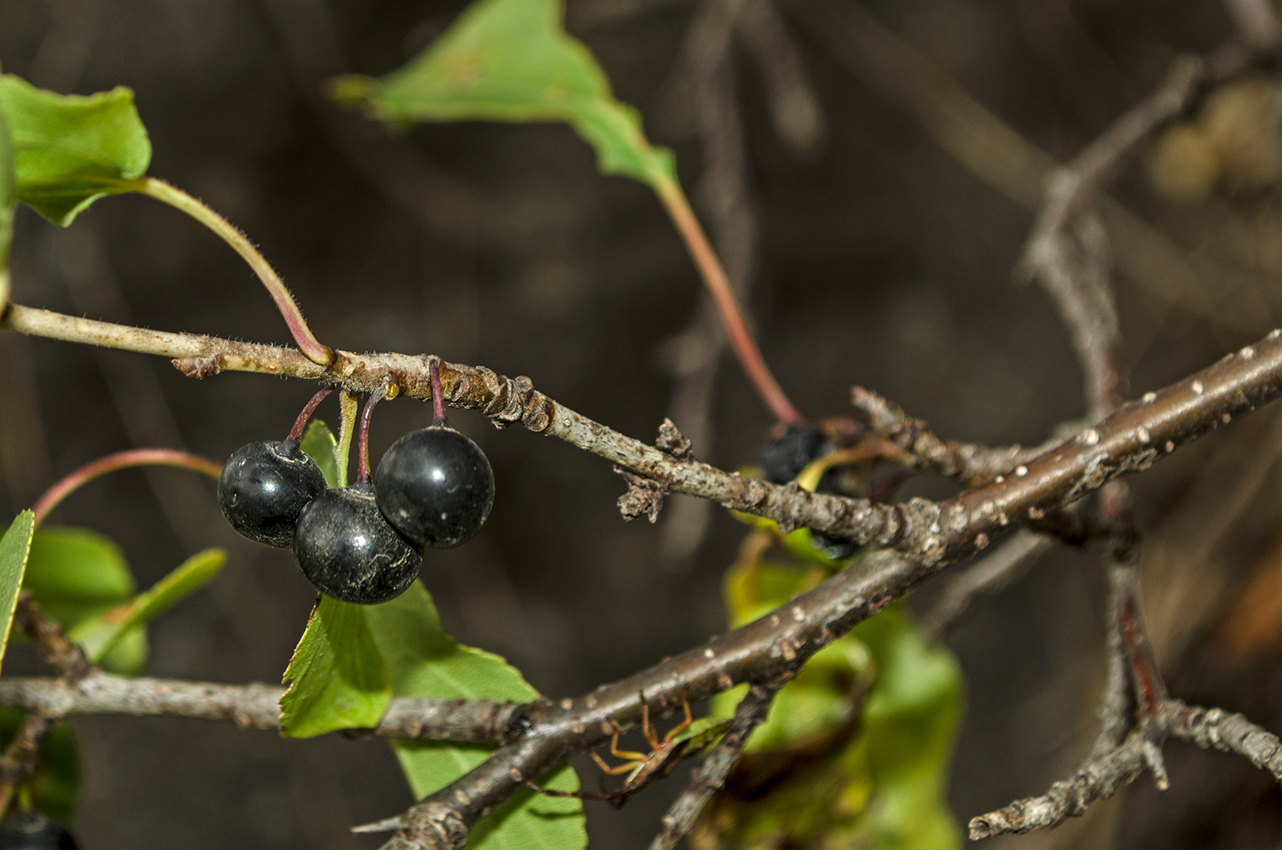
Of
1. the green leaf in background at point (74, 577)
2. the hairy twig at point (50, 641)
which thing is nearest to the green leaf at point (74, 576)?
the green leaf in background at point (74, 577)

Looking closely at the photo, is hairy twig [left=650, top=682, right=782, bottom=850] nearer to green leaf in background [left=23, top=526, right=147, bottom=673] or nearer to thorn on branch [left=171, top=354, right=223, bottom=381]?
thorn on branch [left=171, top=354, right=223, bottom=381]

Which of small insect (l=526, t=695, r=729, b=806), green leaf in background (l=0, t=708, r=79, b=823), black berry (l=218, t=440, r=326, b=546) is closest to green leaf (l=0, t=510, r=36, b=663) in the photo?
black berry (l=218, t=440, r=326, b=546)

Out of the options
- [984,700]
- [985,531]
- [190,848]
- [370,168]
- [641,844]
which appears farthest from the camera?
[984,700]

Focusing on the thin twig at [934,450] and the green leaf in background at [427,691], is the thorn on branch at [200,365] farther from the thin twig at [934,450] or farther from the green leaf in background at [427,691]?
the thin twig at [934,450]

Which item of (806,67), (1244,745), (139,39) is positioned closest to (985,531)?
(1244,745)

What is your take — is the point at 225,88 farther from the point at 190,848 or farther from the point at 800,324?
the point at 190,848

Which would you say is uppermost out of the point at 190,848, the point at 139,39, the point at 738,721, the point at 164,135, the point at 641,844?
the point at 139,39
